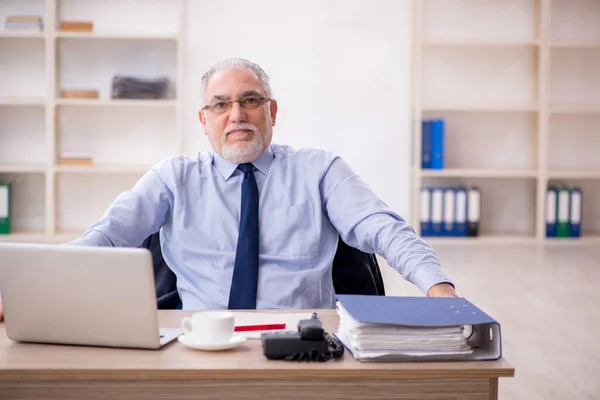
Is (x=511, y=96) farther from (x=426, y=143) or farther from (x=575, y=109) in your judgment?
(x=426, y=143)

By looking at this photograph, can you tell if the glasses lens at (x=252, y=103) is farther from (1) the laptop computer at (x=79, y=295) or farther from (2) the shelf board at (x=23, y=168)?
(2) the shelf board at (x=23, y=168)

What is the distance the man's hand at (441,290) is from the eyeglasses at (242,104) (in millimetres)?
818

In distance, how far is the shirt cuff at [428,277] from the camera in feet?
5.57

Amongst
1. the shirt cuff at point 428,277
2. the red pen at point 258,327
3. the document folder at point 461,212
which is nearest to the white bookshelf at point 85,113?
the document folder at point 461,212

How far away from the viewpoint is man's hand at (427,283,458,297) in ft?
5.41

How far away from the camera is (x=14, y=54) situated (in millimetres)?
5746

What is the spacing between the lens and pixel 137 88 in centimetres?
561

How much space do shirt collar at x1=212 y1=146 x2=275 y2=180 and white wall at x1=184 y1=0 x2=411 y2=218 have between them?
3.70 meters

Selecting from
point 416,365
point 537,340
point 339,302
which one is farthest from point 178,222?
point 537,340

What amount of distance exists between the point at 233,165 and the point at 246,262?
309 millimetres

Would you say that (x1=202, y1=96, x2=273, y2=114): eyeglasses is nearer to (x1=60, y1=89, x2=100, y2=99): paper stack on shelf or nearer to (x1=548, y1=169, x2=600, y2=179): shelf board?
(x1=60, y1=89, x2=100, y2=99): paper stack on shelf

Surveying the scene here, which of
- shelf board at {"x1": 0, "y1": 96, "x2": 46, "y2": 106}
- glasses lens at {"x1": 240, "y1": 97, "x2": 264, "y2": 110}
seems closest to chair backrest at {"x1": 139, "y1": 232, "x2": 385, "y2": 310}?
glasses lens at {"x1": 240, "y1": 97, "x2": 264, "y2": 110}

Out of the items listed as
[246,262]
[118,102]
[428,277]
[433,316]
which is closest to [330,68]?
[118,102]

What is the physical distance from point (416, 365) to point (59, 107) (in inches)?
199
